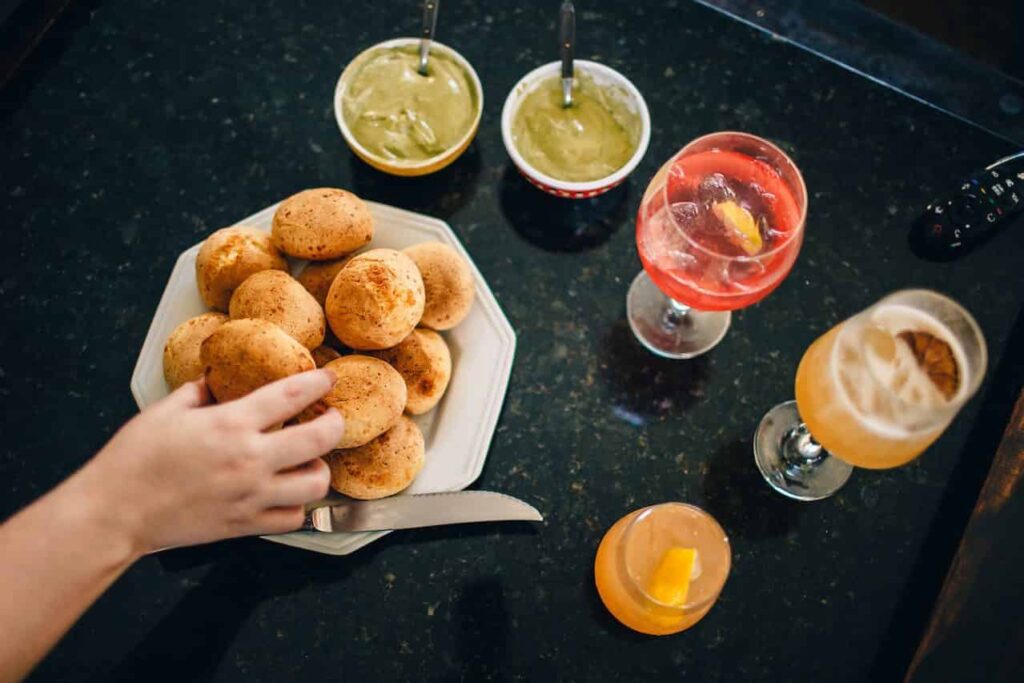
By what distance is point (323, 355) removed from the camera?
3.26 feet

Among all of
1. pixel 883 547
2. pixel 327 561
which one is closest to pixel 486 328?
pixel 327 561

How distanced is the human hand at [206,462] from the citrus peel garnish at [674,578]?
0.40 m

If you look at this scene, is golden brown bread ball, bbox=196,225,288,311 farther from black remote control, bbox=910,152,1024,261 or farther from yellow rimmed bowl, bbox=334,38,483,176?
black remote control, bbox=910,152,1024,261

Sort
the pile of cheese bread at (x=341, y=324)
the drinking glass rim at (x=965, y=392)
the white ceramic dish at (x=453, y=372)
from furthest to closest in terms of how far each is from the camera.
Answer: the white ceramic dish at (x=453, y=372) < the pile of cheese bread at (x=341, y=324) < the drinking glass rim at (x=965, y=392)

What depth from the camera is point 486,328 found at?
106 cm

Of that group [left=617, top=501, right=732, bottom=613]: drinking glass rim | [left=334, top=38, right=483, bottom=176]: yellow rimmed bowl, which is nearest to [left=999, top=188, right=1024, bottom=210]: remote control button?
[left=617, top=501, right=732, bottom=613]: drinking glass rim

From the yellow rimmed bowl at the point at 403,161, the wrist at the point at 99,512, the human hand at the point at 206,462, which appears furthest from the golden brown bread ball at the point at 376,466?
the yellow rimmed bowl at the point at 403,161

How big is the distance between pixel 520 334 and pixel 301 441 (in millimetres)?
410

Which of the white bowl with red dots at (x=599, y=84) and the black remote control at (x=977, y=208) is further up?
the white bowl with red dots at (x=599, y=84)

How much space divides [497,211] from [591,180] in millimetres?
160

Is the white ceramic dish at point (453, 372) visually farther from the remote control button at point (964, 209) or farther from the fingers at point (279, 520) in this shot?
the remote control button at point (964, 209)

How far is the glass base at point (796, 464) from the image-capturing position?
106cm

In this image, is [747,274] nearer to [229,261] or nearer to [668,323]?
[668,323]

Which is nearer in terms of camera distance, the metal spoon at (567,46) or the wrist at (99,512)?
the wrist at (99,512)
